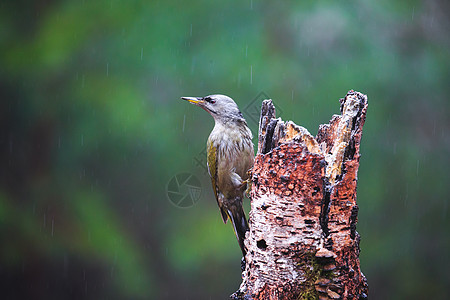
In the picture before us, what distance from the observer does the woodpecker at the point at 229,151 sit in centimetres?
296

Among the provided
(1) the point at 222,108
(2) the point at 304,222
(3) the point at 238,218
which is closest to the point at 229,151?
(1) the point at 222,108

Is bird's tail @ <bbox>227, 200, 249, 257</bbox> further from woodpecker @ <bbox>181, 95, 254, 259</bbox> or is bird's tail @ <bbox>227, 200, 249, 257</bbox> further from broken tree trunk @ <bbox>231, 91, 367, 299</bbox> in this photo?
broken tree trunk @ <bbox>231, 91, 367, 299</bbox>

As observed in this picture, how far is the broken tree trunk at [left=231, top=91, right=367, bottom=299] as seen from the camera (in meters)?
1.67

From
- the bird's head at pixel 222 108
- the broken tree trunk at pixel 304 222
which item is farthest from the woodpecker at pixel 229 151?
the broken tree trunk at pixel 304 222

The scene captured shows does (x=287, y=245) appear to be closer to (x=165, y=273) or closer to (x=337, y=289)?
(x=337, y=289)

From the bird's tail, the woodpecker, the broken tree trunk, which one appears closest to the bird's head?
the woodpecker

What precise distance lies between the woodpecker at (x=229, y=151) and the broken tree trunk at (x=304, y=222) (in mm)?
1163

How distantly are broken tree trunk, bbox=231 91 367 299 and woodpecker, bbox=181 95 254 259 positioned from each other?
1.16 m

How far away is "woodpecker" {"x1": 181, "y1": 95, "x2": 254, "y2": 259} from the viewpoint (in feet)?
9.70

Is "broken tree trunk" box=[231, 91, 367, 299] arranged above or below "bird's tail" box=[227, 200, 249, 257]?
above

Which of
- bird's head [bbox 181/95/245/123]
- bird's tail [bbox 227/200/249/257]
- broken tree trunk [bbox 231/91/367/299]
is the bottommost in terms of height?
bird's tail [bbox 227/200/249/257]

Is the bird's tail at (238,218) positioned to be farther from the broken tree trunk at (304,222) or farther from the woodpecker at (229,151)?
the broken tree trunk at (304,222)

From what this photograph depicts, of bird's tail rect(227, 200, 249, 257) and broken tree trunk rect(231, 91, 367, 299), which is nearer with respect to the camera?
broken tree trunk rect(231, 91, 367, 299)

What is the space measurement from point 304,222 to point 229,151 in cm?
135
